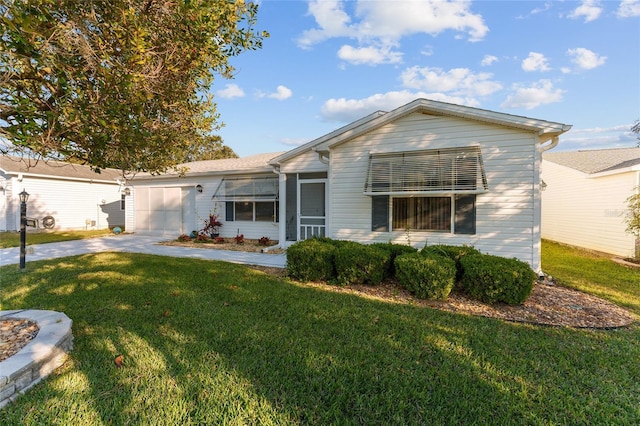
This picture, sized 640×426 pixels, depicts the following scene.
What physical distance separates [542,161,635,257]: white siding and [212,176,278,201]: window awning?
13.2 meters

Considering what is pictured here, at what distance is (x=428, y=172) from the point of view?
25.2 ft

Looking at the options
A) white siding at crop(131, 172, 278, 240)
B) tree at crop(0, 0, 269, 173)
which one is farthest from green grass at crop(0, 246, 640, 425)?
white siding at crop(131, 172, 278, 240)

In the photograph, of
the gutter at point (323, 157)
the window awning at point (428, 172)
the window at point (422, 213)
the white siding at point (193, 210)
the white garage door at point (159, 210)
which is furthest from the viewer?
the white garage door at point (159, 210)

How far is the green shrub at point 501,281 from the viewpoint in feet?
16.7

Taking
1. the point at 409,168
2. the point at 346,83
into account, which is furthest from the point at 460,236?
the point at 346,83

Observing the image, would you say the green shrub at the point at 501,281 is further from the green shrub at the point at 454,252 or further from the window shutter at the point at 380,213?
the window shutter at the point at 380,213

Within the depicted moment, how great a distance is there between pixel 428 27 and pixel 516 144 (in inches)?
184

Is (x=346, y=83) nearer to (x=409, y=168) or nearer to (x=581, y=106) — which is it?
(x=409, y=168)

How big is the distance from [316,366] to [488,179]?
6.64 meters

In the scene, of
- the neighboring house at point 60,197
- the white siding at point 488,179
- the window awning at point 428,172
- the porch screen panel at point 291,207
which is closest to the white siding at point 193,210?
the porch screen panel at point 291,207

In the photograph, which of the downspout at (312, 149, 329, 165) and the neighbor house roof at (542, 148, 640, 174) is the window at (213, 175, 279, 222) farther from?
the neighbor house roof at (542, 148, 640, 174)

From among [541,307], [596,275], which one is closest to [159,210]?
[541,307]

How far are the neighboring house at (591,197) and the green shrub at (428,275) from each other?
9477mm

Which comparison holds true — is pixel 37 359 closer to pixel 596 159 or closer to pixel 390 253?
pixel 390 253
